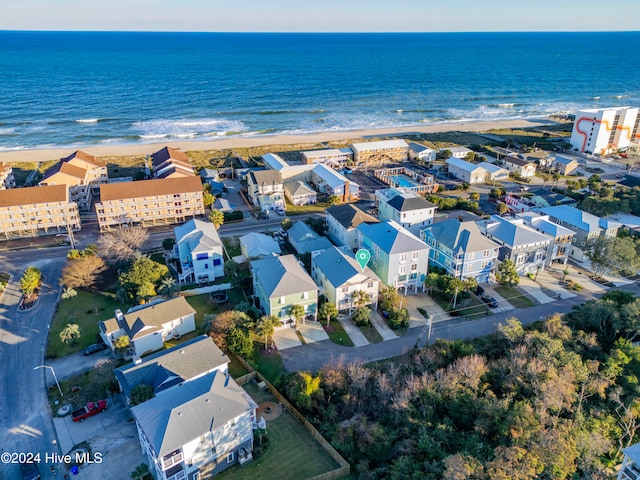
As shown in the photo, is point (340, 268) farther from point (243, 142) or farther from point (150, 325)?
point (243, 142)

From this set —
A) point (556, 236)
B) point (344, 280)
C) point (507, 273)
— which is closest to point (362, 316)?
point (344, 280)

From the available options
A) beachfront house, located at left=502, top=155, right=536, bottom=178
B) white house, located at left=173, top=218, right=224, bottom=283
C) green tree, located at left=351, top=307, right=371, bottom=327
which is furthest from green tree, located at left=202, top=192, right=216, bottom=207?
beachfront house, located at left=502, top=155, right=536, bottom=178

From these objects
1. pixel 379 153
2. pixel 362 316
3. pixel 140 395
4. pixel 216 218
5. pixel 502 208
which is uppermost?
pixel 379 153

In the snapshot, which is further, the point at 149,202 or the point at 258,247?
the point at 149,202

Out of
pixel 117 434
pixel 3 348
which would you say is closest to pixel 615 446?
pixel 117 434

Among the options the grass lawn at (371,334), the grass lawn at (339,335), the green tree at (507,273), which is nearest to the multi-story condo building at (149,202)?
the grass lawn at (339,335)

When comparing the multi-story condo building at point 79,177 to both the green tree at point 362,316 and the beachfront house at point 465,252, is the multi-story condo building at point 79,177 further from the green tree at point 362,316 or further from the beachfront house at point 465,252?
the beachfront house at point 465,252
